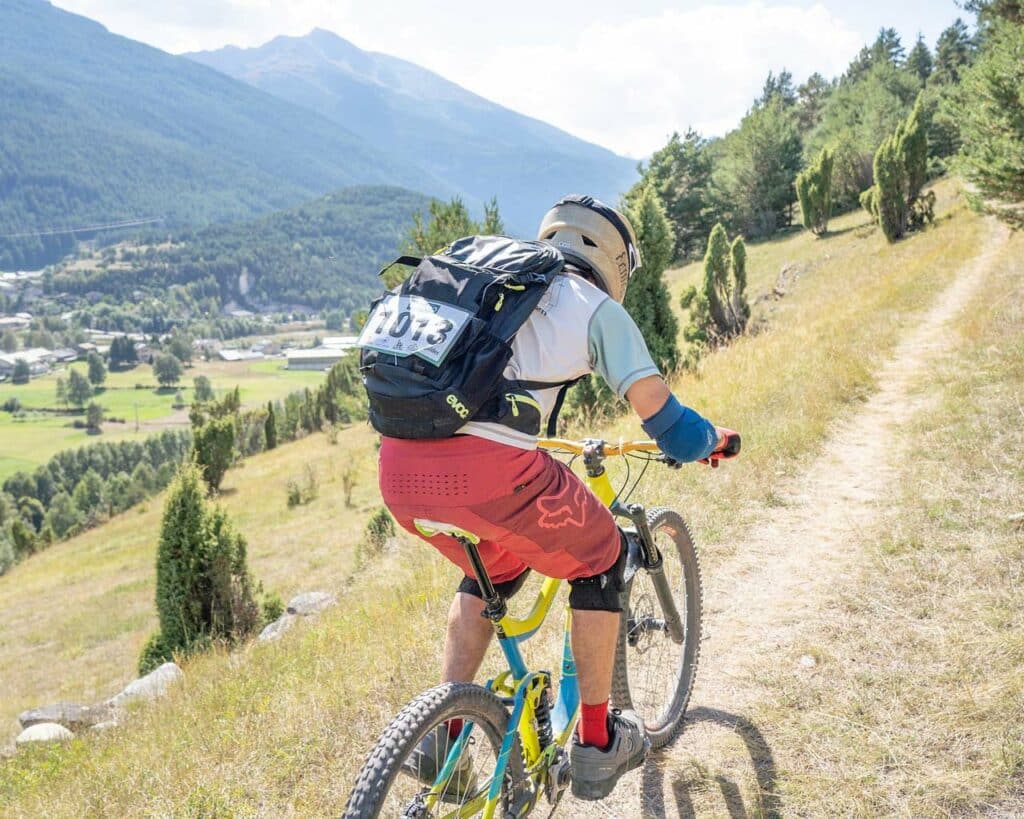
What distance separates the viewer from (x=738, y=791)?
10.3 feet

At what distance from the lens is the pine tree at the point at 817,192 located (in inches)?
1517

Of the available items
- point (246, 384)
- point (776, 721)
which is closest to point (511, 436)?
point (776, 721)

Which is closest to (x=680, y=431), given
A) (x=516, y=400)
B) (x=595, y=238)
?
(x=516, y=400)

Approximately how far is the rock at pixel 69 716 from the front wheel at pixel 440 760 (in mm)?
8062

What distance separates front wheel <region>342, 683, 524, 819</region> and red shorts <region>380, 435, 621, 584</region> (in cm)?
48

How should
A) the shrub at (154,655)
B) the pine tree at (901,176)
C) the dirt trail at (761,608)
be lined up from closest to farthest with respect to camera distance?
1. the dirt trail at (761,608)
2. the shrub at (154,655)
3. the pine tree at (901,176)

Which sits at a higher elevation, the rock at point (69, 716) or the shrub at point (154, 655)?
the rock at point (69, 716)

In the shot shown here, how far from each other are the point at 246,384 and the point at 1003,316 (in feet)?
495

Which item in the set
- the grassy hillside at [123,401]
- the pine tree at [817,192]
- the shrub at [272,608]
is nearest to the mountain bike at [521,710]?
the shrub at [272,608]

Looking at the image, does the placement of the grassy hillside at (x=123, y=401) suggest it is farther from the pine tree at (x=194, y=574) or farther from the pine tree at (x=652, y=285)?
the pine tree at (x=652, y=285)

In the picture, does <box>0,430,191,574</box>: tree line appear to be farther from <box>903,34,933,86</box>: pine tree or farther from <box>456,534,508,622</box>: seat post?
<box>903,34,933,86</box>: pine tree

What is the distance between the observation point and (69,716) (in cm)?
920

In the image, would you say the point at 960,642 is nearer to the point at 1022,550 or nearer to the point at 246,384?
the point at 1022,550

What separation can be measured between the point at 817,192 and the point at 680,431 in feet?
134
